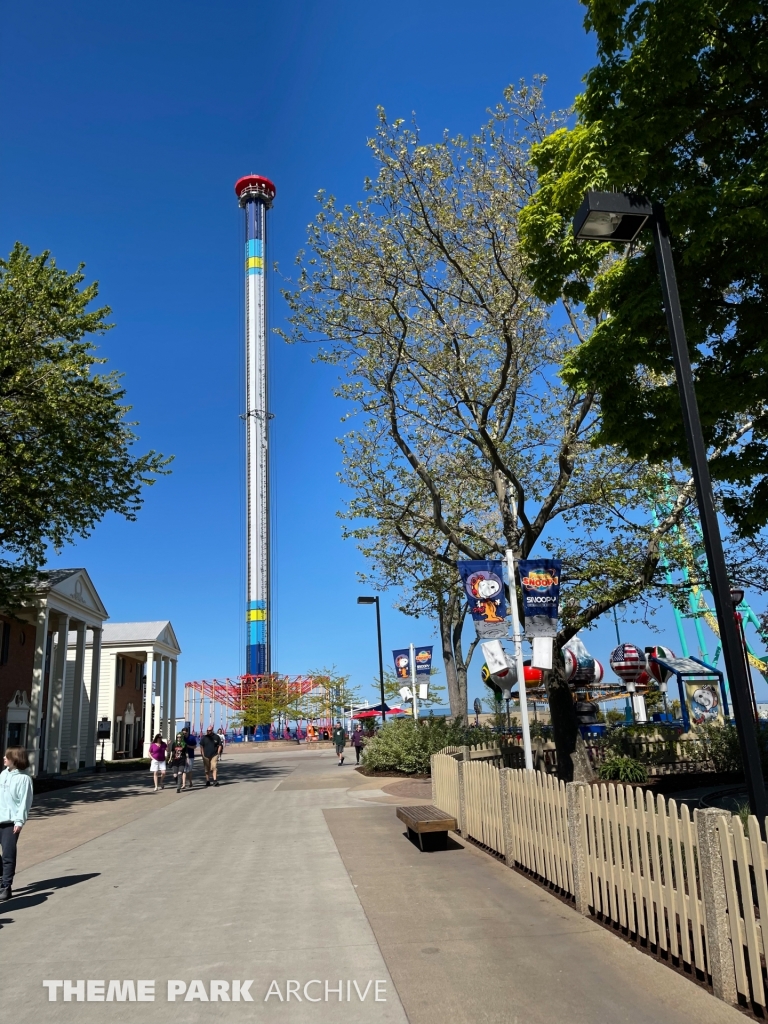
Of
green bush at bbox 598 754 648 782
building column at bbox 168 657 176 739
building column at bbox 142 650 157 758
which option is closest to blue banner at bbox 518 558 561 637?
green bush at bbox 598 754 648 782

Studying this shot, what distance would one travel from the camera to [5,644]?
97.9 ft

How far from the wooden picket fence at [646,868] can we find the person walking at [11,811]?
599 cm

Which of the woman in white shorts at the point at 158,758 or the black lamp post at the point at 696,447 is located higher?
the black lamp post at the point at 696,447

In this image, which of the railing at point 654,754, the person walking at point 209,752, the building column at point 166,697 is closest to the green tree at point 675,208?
the railing at point 654,754

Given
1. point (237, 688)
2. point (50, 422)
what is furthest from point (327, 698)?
point (50, 422)

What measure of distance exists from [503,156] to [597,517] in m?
7.96

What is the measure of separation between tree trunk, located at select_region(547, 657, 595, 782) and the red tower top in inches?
3613

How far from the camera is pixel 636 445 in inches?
396

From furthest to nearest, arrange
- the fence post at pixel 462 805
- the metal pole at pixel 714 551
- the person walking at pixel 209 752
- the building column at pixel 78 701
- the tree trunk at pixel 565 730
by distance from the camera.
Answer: the building column at pixel 78 701, the person walking at pixel 209 752, the tree trunk at pixel 565 730, the fence post at pixel 462 805, the metal pole at pixel 714 551

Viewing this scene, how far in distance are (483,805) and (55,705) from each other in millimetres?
25688

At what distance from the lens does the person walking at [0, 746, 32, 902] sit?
7.91 meters

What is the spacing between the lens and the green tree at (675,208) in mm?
8203

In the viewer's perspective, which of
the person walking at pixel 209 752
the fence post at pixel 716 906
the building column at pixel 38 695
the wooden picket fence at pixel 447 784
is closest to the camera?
the fence post at pixel 716 906

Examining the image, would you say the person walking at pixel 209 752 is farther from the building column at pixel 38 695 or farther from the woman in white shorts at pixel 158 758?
the building column at pixel 38 695
